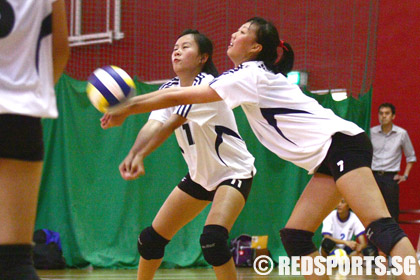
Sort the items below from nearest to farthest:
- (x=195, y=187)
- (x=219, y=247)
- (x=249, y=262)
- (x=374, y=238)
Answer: (x=374, y=238) < (x=219, y=247) < (x=195, y=187) < (x=249, y=262)

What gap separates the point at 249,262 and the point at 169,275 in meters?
1.65

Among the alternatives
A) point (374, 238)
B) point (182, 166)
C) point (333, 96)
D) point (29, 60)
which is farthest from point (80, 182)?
point (29, 60)

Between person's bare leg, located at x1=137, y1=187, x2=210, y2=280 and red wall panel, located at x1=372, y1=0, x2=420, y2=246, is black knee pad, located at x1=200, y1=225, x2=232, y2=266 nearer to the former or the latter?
person's bare leg, located at x1=137, y1=187, x2=210, y2=280

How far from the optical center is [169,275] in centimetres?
699

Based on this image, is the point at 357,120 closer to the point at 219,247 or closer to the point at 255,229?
the point at 255,229

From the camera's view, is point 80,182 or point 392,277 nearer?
point 392,277

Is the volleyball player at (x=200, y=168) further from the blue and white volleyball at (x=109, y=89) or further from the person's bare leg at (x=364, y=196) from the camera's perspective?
the person's bare leg at (x=364, y=196)

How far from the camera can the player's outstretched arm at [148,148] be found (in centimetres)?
306

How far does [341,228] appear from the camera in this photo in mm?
8797

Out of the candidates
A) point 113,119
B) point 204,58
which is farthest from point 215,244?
point 204,58

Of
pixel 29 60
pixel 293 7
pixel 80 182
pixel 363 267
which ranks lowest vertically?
pixel 363 267

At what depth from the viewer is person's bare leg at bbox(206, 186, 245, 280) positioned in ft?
12.4

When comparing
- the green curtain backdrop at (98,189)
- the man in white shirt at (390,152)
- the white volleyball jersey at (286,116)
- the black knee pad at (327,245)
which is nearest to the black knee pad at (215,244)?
the white volleyball jersey at (286,116)

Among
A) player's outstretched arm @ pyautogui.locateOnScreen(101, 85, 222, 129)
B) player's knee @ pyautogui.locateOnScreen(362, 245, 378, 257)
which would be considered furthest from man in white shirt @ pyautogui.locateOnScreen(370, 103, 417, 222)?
player's outstretched arm @ pyautogui.locateOnScreen(101, 85, 222, 129)
